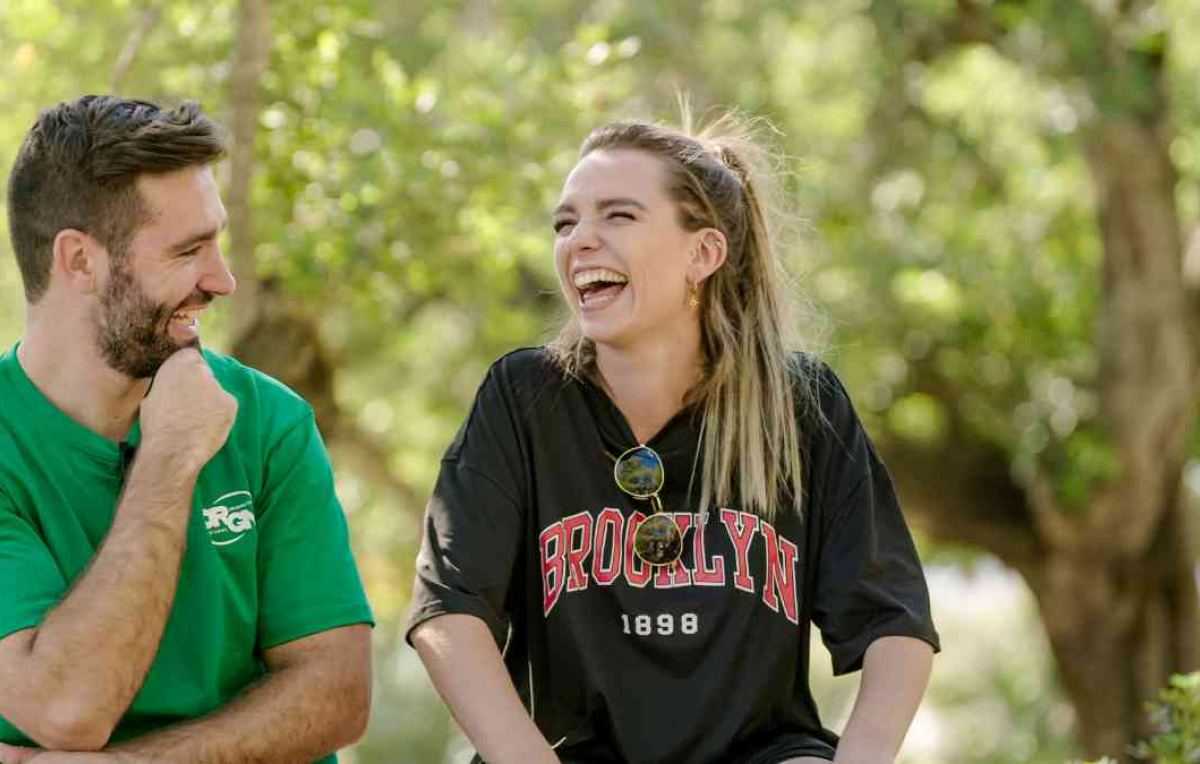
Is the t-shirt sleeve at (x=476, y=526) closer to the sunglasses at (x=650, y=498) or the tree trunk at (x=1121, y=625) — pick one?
the sunglasses at (x=650, y=498)

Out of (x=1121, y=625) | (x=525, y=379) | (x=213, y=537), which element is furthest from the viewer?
(x=1121, y=625)

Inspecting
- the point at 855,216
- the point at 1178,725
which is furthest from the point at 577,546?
the point at 855,216

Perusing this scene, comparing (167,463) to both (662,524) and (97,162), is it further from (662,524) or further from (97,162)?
(662,524)

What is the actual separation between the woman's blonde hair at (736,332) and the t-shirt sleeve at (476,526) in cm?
24

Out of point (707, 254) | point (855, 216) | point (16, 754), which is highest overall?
point (855, 216)

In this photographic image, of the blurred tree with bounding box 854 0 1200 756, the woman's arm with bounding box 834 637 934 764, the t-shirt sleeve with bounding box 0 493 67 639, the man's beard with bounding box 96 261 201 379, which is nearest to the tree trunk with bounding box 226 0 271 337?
the man's beard with bounding box 96 261 201 379

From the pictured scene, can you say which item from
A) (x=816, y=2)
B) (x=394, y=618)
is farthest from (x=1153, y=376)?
(x=394, y=618)

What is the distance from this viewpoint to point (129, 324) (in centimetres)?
357

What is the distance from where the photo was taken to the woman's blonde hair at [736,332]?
12.7ft

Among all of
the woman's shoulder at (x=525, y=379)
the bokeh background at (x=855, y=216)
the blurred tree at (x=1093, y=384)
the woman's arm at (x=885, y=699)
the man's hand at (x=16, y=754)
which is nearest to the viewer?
the man's hand at (x=16, y=754)

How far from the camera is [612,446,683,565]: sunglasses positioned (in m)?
3.75

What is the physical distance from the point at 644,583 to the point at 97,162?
51.3 inches

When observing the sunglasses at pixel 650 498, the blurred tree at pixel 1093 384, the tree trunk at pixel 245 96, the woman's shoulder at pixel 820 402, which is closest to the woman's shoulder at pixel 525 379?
the sunglasses at pixel 650 498

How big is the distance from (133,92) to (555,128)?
5.45 ft
